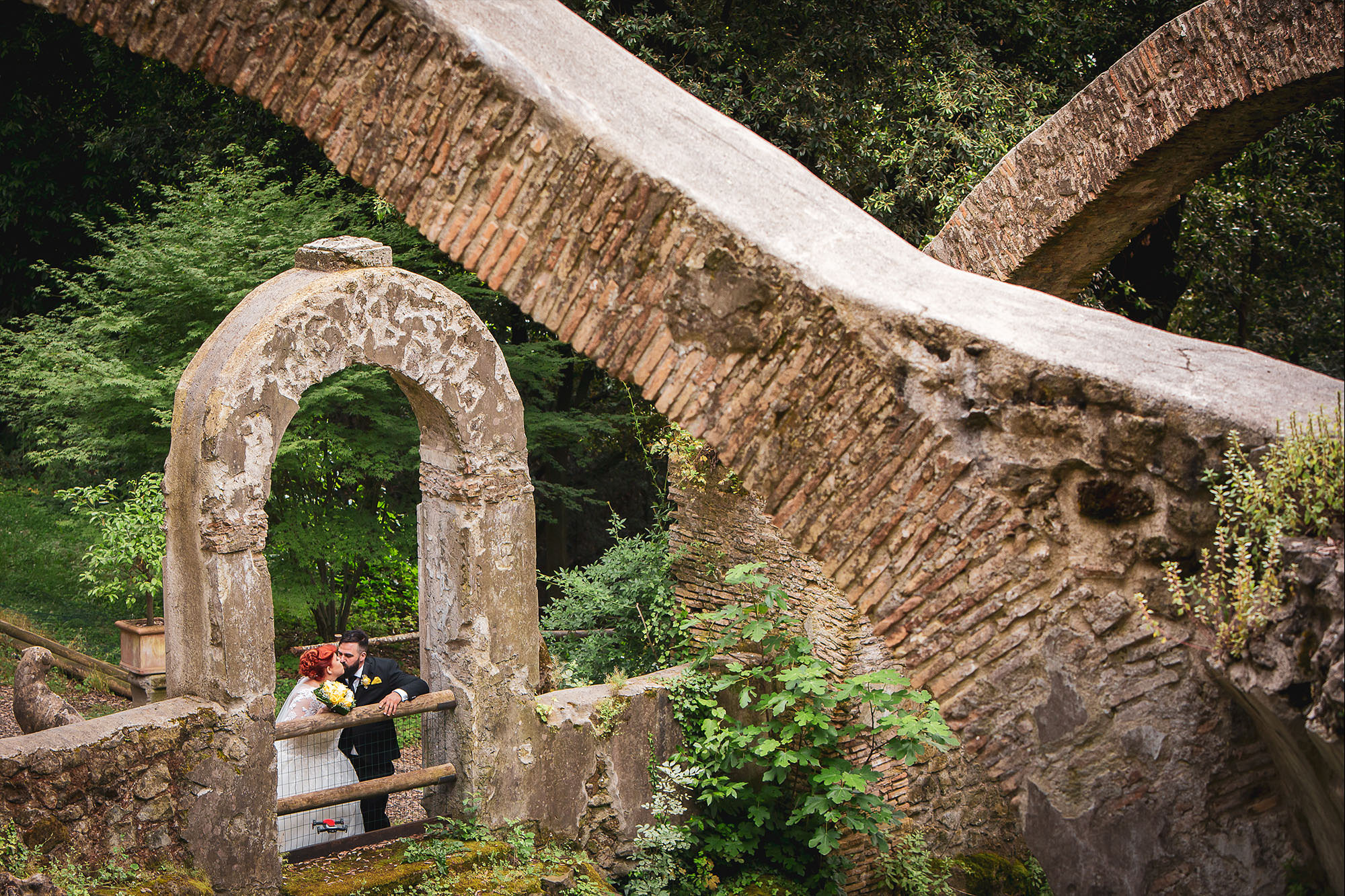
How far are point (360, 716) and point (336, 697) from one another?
201mm

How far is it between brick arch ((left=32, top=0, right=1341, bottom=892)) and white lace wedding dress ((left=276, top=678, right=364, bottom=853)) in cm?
400

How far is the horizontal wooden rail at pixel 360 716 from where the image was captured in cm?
587

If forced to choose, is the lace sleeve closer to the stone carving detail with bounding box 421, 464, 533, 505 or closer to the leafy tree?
the stone carving detail with bounding box 421, 464, 533, 505

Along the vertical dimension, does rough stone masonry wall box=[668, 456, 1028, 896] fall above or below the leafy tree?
below

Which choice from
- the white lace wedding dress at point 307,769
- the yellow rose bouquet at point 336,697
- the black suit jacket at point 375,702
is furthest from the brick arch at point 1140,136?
the white lace wedding dress at point 307,769

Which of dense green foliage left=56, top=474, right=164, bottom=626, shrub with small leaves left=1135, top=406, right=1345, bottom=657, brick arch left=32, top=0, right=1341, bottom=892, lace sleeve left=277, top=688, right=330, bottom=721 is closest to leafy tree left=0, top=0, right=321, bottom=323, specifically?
dense green foliage left=56, top=474, right=164, bottom=626

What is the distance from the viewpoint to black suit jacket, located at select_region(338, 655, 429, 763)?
A: 648 centimetres

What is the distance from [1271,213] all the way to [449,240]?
1255cm

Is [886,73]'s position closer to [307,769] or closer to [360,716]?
[360,716]

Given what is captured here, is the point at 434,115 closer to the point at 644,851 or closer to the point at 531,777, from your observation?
the point at 531,777

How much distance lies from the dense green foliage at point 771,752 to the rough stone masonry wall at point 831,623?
0.23 m

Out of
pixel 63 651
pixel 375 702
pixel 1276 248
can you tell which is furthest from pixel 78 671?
pixel 1276 248

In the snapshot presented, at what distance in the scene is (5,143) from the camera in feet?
48.2

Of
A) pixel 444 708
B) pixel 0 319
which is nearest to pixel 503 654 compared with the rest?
pixel 444 708
